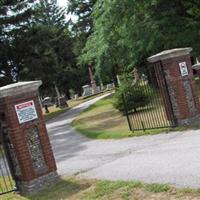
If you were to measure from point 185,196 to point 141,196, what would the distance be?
2.88ft

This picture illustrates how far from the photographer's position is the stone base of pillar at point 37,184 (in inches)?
424

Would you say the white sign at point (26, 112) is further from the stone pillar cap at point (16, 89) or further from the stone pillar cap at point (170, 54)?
the stone pillar cap at point (170, 54)

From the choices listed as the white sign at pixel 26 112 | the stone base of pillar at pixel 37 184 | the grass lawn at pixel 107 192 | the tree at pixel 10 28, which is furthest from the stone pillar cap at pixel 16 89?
the tree at pixel 10 28

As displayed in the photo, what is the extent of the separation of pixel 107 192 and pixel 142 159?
2.30 m

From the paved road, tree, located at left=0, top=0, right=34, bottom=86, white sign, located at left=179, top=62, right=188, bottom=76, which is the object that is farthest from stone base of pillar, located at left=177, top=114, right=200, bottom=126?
tree, located at left=0, top=0, right=34, bottom=86

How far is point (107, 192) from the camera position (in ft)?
28.9

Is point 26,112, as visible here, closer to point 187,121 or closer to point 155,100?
point 187,121

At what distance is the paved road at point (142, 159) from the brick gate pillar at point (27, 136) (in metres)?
0.94

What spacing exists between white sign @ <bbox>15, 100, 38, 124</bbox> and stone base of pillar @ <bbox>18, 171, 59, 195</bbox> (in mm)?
1295

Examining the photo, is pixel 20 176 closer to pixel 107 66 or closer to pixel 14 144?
pixel 14 144

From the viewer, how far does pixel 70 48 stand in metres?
65.7

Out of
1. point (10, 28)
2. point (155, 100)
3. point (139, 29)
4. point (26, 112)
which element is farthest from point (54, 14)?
point (26, 112)

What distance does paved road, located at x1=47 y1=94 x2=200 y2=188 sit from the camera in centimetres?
883

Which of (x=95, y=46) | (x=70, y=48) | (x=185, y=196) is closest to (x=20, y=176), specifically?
(x=185, y=196)
